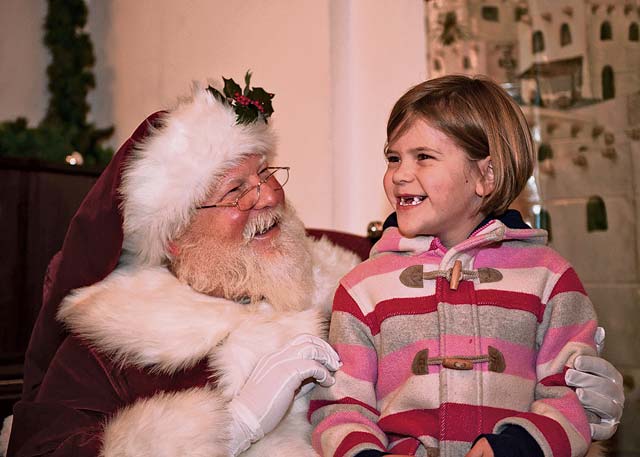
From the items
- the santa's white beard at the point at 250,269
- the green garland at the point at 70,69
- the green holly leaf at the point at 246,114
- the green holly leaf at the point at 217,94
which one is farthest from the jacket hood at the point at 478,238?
the green garland at the point at 70,69

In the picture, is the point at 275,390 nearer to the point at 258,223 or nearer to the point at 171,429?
the point at 171,429

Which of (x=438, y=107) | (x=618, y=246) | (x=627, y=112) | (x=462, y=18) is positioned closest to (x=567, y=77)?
(x=627, y=112)

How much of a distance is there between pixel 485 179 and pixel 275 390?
2.52 ft

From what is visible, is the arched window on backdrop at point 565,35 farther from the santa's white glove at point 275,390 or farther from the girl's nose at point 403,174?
the santa's white glove at point 275,390

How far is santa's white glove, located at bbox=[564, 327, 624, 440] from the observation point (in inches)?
64.5

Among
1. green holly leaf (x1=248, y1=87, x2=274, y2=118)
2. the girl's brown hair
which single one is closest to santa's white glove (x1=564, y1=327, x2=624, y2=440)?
the girl's brown hair

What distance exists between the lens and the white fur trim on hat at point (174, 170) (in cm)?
212

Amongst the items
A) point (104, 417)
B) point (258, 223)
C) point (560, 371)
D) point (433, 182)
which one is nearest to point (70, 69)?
point (258, 223)

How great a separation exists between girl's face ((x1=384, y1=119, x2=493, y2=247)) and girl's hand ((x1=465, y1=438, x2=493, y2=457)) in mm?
533

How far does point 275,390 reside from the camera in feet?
6.07

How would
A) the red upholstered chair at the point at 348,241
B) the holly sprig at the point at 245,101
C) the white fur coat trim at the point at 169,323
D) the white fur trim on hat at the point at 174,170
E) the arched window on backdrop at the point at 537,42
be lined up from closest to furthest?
the white fur coat trim at the point at 169,323
the white fur trim on hat at the point at 174,170
the holly sprig at the point at 245,101
the red upholstered chair at the point at 348,241
the arched window on backdrop at the point at 537,42

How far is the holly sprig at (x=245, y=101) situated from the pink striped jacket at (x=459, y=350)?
0.71m

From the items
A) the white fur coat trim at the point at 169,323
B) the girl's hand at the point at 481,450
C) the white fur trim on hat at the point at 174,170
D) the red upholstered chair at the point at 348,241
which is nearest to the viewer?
the girl's hand at the point at 481,450

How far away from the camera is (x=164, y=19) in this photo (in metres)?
4.12
